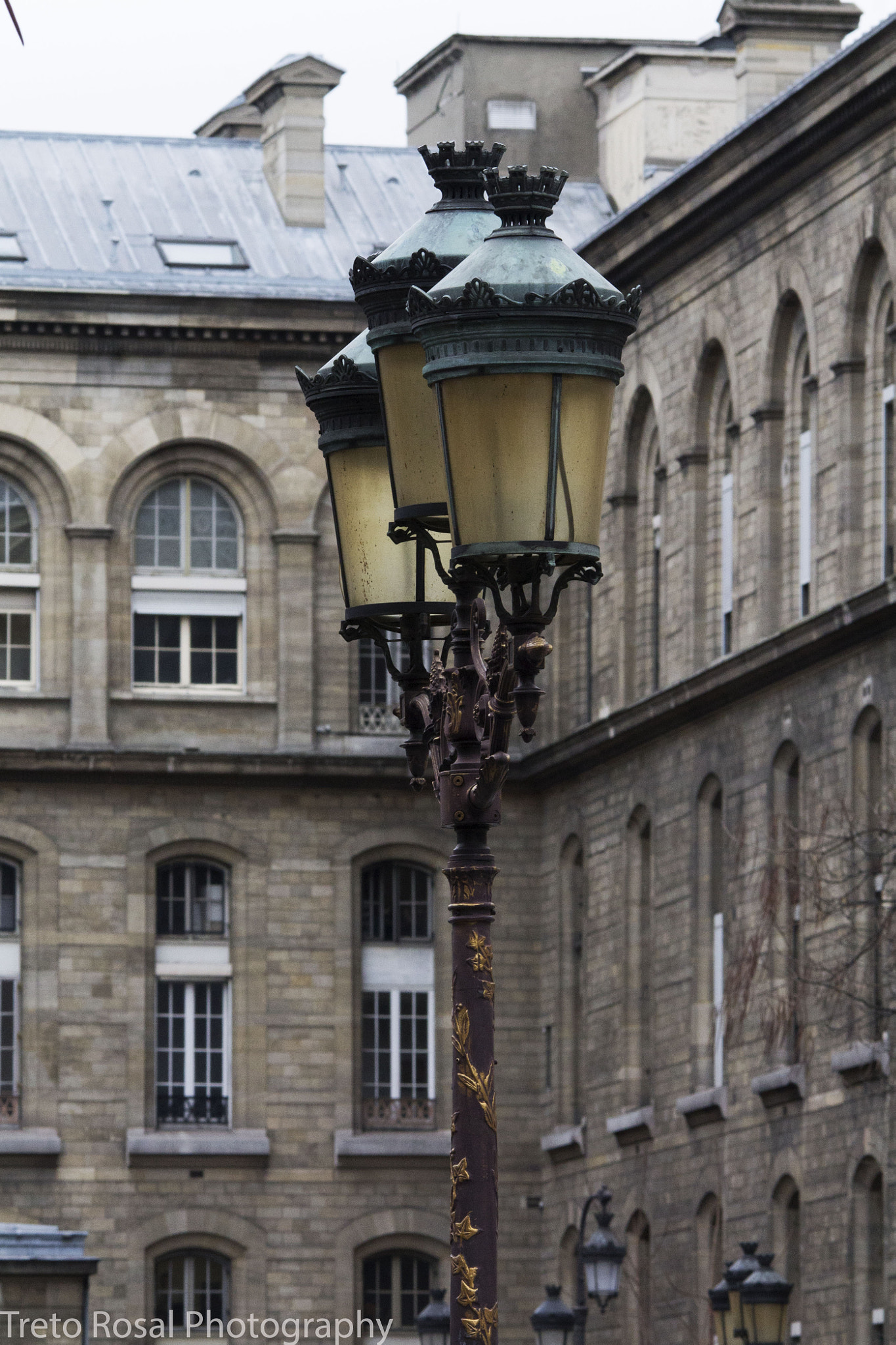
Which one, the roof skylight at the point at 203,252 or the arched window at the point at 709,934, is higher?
the roof skylight at the point at 203,252

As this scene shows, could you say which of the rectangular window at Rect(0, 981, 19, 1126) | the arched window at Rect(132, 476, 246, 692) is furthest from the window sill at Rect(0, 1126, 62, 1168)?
the arched window at Rect(132, 476, 246, 692)

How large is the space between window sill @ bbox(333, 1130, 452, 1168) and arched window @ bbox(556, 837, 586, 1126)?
183 centimetres

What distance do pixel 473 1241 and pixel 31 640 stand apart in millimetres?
42373

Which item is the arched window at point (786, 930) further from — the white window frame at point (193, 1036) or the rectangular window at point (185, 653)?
the rectangular window at point (185, 653)

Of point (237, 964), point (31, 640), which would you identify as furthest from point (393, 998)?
point (31, 640)

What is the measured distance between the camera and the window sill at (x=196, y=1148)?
168ft

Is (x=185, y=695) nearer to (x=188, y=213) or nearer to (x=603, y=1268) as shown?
(x=188, y=213)

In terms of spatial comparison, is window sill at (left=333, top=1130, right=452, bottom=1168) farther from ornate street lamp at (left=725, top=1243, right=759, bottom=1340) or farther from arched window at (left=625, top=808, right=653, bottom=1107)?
ornate street lamp at (left=725, top=1243, right=759, bottom=1340)

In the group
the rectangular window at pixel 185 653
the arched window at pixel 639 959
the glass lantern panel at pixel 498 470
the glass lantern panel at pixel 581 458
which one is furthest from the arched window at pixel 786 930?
the glass lantern panel at pixel 498 470

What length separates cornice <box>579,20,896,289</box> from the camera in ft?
136

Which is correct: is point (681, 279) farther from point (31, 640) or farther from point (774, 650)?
point (31, 640)

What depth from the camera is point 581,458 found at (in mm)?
10930

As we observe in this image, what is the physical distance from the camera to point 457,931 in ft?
35.9

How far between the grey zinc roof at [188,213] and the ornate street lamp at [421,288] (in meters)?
40.5
